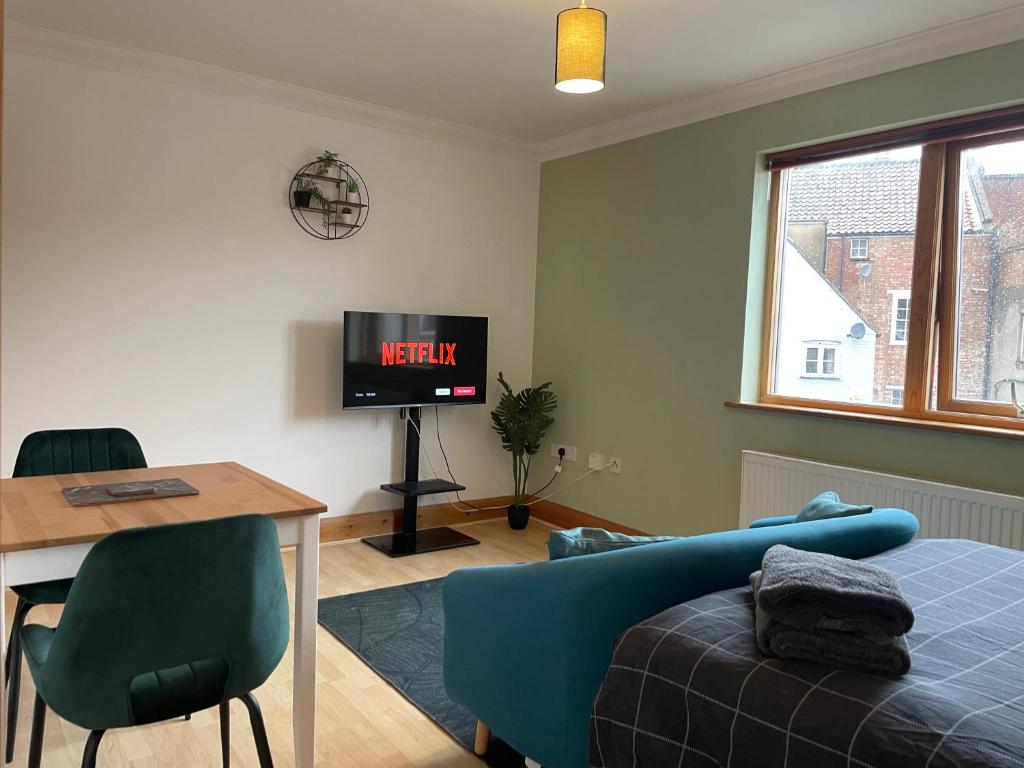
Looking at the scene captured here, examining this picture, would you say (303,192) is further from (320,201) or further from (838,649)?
(838,649)

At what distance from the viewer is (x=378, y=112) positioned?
4590 millimetres

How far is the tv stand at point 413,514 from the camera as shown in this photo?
4.56 m

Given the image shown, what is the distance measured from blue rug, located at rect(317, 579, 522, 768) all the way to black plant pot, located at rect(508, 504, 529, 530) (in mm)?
1211

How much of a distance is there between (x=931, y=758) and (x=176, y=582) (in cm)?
143

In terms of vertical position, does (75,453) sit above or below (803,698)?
above

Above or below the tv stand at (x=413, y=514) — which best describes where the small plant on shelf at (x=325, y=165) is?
above

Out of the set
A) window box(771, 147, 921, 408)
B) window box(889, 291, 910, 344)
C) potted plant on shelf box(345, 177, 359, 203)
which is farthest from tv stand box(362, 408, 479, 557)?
window box(889, 291, 910, 344)

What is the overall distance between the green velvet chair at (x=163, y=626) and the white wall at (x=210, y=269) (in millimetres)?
2395

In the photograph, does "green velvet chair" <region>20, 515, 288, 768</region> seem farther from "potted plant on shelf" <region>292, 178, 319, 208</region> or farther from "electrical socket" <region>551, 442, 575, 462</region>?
"electrical socket" <region>551, 442, 575, 462</region>

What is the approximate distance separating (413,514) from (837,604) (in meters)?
3.39

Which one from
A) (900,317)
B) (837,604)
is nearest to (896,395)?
(900,317)

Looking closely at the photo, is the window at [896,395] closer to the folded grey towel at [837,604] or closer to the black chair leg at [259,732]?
the folded grey towel at [837,604]

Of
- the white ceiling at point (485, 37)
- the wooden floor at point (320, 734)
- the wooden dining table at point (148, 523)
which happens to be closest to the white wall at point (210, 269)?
the white ceiling at point (485, 37)

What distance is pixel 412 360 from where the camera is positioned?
4633mm
